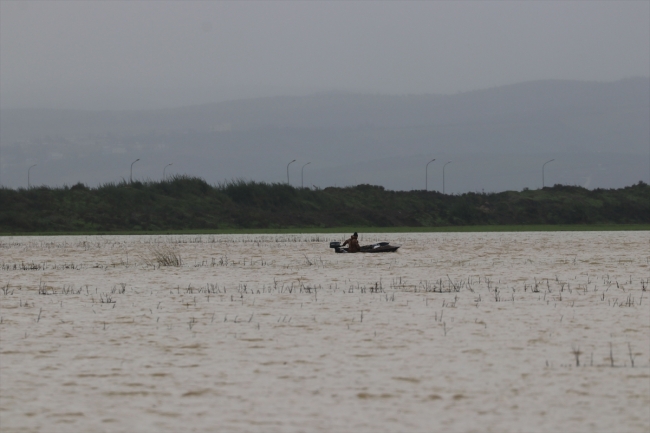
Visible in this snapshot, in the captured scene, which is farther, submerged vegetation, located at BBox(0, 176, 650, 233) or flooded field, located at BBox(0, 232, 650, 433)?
submerged vegetation, located at BBox(0, 176, 650, 233)

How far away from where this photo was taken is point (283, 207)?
103500mm

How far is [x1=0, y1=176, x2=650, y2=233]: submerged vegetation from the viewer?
279ft

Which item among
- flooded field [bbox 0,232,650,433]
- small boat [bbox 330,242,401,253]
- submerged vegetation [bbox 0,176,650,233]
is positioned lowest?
flooded field [bbox 0,232,650,433]

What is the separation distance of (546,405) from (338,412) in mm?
2311

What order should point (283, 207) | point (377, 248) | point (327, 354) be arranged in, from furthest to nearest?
point (283, 207)
point (377, 248)
point (327, 354)

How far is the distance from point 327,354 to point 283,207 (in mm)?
90118

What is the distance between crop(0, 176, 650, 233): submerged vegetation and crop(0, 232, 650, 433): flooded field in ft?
192

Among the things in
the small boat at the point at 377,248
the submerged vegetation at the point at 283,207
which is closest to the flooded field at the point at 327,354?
the small boat at the point at 377,248

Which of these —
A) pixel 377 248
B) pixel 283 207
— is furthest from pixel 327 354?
pixel 283 207

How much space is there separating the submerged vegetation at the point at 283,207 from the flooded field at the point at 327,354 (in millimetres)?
58402

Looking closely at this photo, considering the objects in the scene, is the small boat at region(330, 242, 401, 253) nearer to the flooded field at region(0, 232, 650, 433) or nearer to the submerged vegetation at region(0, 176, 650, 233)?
the flooded field at region(0, 232, 650, 433)

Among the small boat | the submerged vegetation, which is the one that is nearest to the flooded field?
the small boat

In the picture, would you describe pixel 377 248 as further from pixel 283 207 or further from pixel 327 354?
pixel 283 207

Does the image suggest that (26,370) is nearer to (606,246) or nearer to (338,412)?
(338,412)
